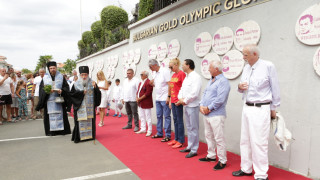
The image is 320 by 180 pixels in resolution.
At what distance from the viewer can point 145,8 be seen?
8352 mm

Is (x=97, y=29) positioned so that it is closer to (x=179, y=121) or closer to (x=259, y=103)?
(x=179, y=121)

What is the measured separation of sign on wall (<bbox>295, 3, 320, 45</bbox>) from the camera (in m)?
3.15

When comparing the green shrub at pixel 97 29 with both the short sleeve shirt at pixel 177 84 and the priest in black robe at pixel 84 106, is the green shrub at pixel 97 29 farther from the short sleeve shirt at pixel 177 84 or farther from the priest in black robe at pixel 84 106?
the short sleeve shirt at pixel 177 84

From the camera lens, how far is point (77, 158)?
14.4 feet

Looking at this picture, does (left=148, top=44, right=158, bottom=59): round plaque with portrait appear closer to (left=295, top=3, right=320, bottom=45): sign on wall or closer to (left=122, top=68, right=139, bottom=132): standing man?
(left=122, top=68, right=139, bottom=132): standing man

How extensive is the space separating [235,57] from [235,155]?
6.61 feet

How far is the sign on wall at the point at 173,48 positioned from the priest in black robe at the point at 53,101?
3.22 metres

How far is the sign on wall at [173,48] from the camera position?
625cm

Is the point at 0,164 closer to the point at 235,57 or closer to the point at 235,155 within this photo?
the point at 235,155

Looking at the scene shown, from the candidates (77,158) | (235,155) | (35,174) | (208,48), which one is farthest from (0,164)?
(208,48)

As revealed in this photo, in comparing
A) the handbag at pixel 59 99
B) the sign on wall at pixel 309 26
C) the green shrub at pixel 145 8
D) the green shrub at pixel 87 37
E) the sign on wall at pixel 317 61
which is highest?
the green shrub at pixel 87 37

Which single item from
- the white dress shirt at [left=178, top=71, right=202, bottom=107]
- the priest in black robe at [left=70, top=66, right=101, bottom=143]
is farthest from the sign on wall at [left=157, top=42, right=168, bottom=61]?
the white dress shirt at [left=178, top=71, right=202, bottom=107]

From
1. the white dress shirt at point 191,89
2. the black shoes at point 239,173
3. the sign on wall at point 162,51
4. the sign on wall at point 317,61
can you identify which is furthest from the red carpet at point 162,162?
the sign on wall at point 162,51

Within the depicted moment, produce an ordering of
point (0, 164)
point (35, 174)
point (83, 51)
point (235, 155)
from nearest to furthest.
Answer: point (35, 174) < point (0, 164) < point (235, 155) < point (83, 51)
